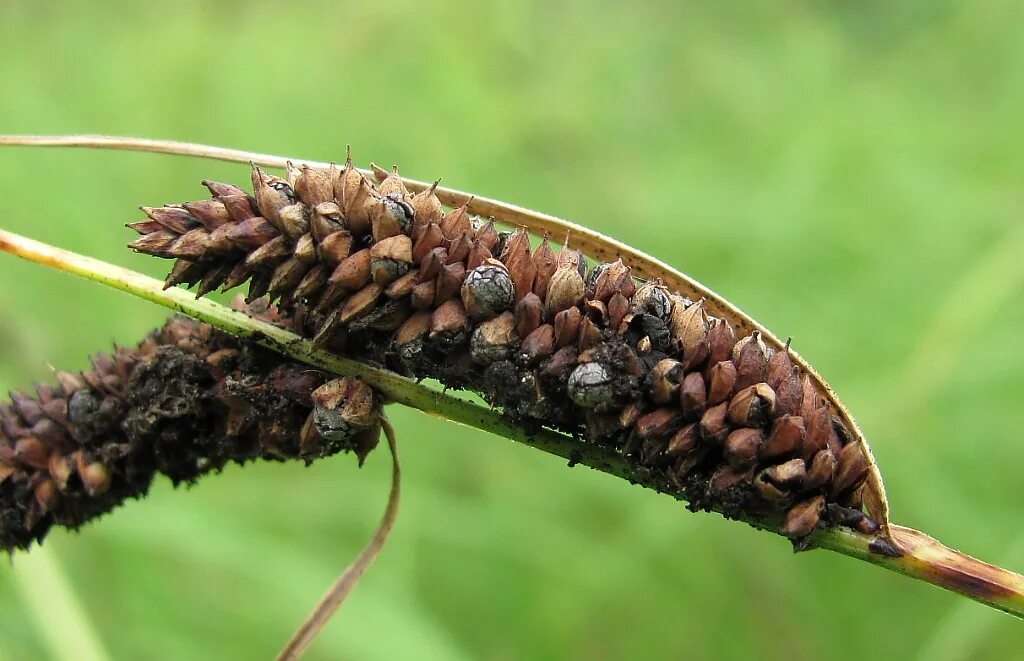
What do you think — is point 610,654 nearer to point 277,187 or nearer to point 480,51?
point 277,187

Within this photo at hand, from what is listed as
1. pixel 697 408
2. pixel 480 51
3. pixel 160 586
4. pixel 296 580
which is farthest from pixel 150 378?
pixel 480 51

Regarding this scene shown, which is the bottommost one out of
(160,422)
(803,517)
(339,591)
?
(339,591)

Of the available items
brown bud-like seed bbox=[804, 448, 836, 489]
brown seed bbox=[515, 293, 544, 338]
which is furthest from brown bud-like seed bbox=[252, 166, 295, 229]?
brown bud-like seed bbox=[804, 448, 836, 489]

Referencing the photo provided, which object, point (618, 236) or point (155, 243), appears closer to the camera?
point (155, 243)

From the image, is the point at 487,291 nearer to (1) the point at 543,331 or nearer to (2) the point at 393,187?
(1) the point at 543,331

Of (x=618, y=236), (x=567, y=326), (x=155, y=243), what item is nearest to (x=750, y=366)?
(x=567, y=326)

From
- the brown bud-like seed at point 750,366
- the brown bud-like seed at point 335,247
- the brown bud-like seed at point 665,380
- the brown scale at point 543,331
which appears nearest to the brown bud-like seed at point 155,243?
the brown scale at point 543,331
